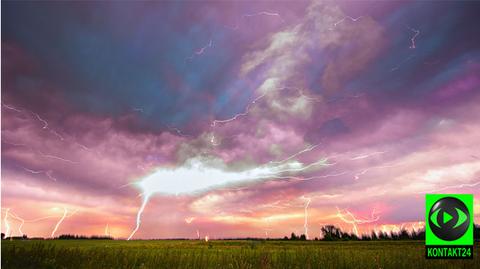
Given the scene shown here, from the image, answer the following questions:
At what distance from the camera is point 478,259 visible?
70.2 feet

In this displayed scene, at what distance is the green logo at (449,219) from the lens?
13352 mm

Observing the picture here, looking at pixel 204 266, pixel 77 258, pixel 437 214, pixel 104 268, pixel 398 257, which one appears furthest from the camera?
pixel 398 257

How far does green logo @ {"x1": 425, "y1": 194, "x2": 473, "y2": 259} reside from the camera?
43.8 ft

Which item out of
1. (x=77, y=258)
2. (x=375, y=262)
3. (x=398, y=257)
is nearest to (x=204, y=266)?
(x=77, y=258)

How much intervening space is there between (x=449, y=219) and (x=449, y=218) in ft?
0.13

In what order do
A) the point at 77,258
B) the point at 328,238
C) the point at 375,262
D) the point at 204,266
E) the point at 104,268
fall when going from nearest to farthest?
the point at 104,268 → the point at 77,258 → the point at 204,266 → the point at 375,262 → the point at 328,238

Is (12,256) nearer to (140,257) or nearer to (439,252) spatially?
(140,257)

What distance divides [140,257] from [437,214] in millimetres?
13048

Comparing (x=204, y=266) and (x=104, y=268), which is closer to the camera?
(x=104, y=268)

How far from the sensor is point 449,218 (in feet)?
43.9

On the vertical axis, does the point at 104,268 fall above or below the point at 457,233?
below

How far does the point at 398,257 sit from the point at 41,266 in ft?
56.1

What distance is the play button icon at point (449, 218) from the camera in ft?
43.9

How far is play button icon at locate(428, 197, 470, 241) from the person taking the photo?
43.9 ft
